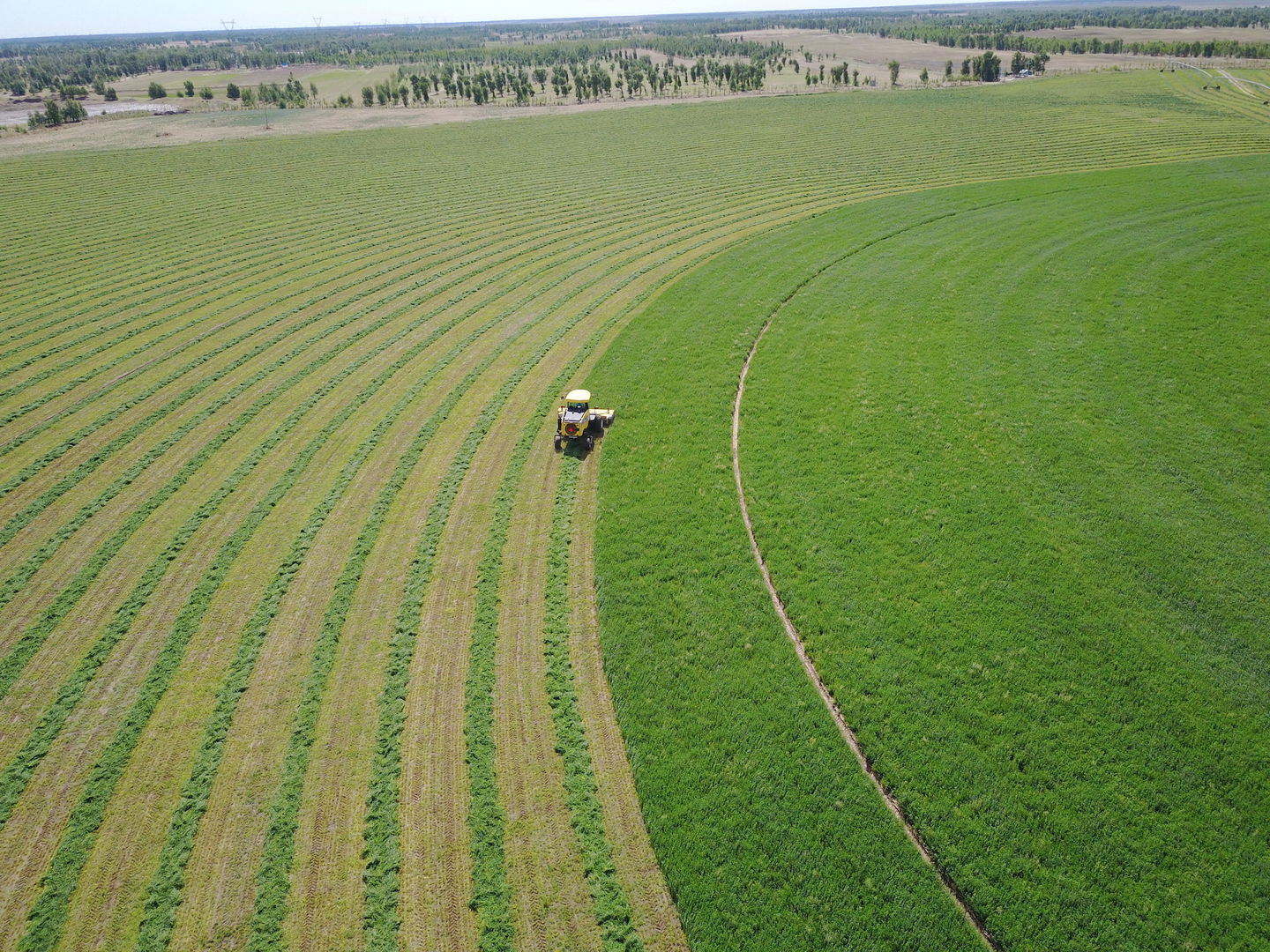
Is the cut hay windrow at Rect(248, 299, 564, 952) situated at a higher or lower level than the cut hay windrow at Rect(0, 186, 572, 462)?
lower

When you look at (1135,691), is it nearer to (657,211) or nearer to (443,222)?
(657,211)

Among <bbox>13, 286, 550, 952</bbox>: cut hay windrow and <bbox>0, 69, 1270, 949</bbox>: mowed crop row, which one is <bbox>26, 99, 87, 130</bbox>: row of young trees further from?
<bbox>13, 286, 550, 952</bbox>: cut hay windrow

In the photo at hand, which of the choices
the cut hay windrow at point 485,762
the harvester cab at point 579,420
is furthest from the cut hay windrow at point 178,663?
the harvester cab at point 579,420

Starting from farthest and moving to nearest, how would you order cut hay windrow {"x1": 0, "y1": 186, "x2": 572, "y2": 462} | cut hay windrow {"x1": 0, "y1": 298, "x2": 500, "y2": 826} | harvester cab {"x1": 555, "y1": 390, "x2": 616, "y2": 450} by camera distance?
cut hay windrow {"x1": 0, "y1": 186, "x2": 572, "y2": 462}, harvester cab {"x1": 555, "y1": 390, "x2": 616, "y2": 450}, cut hay windrow {"x1": 0, "y1": 298, "x2": 500, "y2": 826}

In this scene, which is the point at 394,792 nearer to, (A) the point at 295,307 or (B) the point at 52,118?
(A) the point at 295,307

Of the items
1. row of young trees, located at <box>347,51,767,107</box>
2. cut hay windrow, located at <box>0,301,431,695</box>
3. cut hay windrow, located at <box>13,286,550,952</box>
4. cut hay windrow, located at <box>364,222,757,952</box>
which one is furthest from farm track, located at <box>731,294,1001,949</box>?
row of young trees, located at <box>347,51,767,107</box>

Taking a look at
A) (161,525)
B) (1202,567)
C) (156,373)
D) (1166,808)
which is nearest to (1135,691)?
(1166,808)
